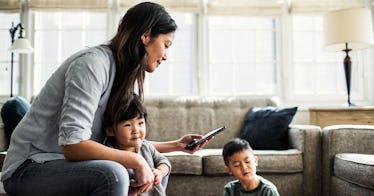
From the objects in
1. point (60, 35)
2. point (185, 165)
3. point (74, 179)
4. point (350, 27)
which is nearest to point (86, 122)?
point (74, 179)

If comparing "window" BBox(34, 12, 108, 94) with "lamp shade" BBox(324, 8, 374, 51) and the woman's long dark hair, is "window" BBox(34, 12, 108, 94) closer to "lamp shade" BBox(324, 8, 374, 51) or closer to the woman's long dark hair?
"lamp shade" BBox(324, 8, 374, 51)

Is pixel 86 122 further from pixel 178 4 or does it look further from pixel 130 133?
pixel 178 4

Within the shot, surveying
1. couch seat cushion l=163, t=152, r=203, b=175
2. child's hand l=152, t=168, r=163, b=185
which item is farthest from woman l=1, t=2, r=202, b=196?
couch seat cushion l=163, t=152, r=203, b=175

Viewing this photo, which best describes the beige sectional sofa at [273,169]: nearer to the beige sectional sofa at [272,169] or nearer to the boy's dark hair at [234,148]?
the beige sectional sofa at [272,169]

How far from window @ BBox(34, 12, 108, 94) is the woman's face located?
2712 millimetres

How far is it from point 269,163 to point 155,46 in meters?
1.47

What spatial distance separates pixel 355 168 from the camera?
2.07 metres

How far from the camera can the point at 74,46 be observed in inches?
157

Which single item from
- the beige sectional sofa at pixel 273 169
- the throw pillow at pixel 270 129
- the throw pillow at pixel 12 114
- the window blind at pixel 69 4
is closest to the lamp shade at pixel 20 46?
the window blind at pixel 69 4

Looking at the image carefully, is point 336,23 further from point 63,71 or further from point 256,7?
point 63,71

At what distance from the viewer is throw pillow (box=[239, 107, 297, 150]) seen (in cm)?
288

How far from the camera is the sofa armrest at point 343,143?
238cm

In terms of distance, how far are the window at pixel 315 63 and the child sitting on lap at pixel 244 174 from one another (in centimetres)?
232

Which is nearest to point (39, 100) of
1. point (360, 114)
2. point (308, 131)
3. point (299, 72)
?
point (308, 131)
